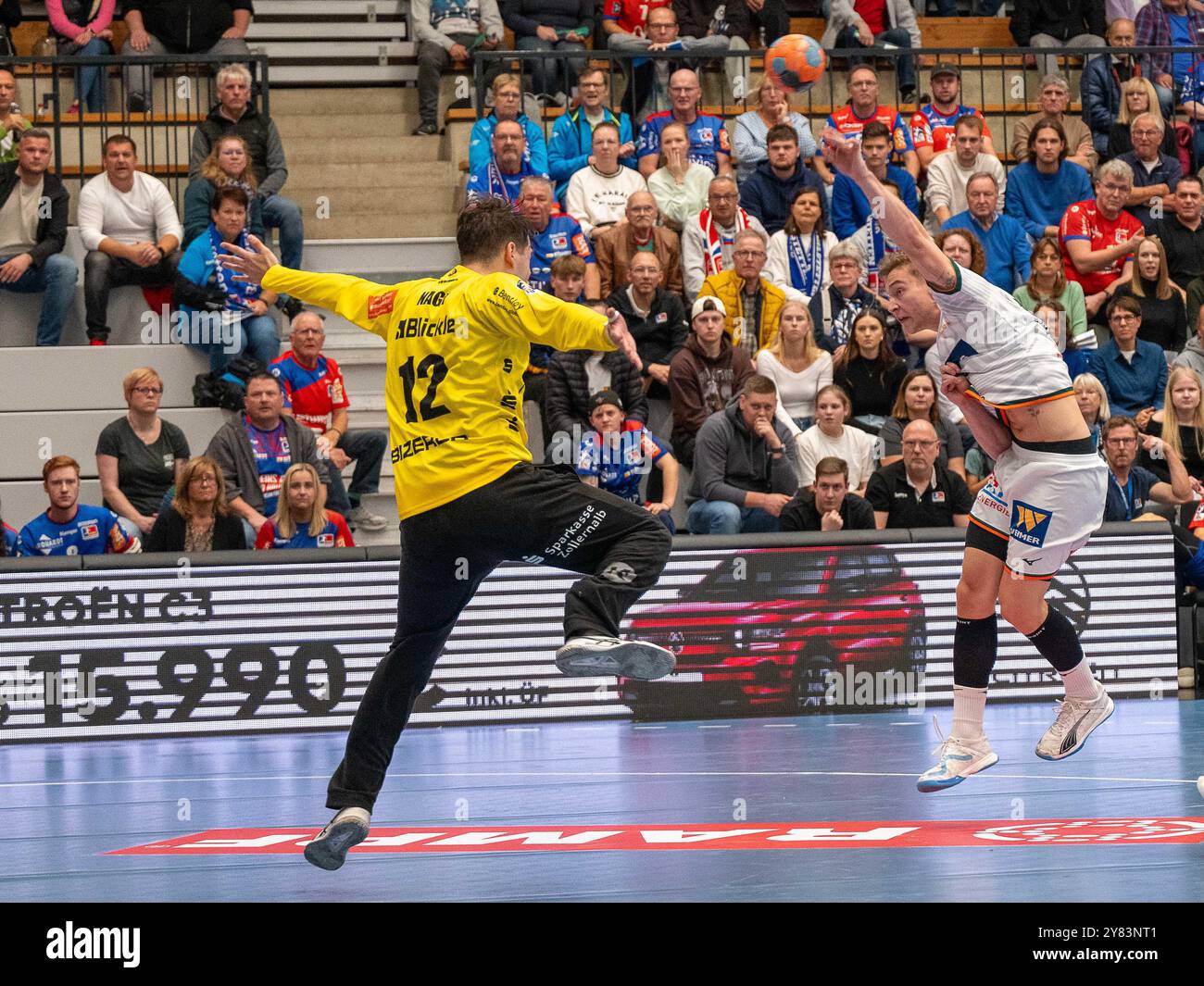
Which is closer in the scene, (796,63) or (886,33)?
(796,63)

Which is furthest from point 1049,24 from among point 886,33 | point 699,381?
point 699,381

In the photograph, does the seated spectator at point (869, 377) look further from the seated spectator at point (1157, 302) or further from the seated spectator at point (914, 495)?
the seated spectator at point (1157, 302)

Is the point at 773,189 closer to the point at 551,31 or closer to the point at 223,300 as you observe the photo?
the point at 551,31

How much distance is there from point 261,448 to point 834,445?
430 cm

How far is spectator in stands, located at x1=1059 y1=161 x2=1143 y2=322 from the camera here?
15.0 m

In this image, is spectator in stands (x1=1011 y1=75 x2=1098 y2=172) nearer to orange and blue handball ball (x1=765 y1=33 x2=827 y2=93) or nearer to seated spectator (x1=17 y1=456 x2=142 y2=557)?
orange and blue handball ball (x1=765 y1=33 x2=827 y2=93)

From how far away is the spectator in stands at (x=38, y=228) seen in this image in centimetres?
1381

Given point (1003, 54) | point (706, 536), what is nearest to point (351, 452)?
point (706, 536)

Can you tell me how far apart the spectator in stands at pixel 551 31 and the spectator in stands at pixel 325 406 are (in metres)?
4.70

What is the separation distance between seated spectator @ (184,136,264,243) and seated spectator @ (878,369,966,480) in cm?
553

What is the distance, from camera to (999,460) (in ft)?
24.6

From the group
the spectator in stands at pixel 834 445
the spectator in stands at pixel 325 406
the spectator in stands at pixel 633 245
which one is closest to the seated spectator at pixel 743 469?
the spectator in stands at pixel 834 445

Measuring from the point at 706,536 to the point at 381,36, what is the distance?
27.9 feet

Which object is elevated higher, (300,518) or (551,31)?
(551,31)
